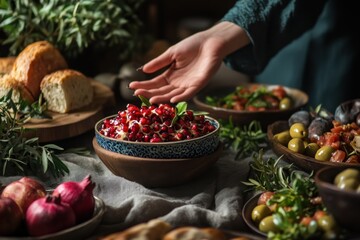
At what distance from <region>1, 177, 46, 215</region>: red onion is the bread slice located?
60 cm

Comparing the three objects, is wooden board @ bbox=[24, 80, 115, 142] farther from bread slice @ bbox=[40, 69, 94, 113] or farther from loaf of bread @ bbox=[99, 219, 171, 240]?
loaf of bread @ bbox=[99, 219, 171, 240]

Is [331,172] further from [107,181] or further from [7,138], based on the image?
[7,138]

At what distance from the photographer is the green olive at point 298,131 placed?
4.96ft

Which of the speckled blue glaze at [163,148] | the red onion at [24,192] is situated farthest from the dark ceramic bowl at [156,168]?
the red onion at [24,192]

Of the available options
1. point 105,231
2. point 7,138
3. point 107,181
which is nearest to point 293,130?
point 107,181

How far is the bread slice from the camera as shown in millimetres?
1734

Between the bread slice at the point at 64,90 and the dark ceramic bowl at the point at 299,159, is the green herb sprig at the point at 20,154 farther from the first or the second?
the dark ceramic bowl at the point at 299,159

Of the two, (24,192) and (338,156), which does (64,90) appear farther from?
(338,156)

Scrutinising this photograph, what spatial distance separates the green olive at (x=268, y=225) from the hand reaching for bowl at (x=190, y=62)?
0.63 m

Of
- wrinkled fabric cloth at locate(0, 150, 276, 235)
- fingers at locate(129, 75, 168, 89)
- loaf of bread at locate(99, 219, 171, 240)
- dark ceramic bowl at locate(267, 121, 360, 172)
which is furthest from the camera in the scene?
fingers at locate(129, 75, 168, 89)

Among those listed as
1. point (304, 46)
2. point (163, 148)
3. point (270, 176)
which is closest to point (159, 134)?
point (163, 148)

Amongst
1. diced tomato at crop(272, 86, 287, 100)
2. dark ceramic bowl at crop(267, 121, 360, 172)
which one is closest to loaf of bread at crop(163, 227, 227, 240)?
dark ceramic bowl at crop(267, 121, 360, 172)

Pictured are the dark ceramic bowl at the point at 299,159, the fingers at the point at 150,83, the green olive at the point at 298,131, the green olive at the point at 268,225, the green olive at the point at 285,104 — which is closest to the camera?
the green olive at the point at 268,225

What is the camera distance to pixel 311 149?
56.1 inches
